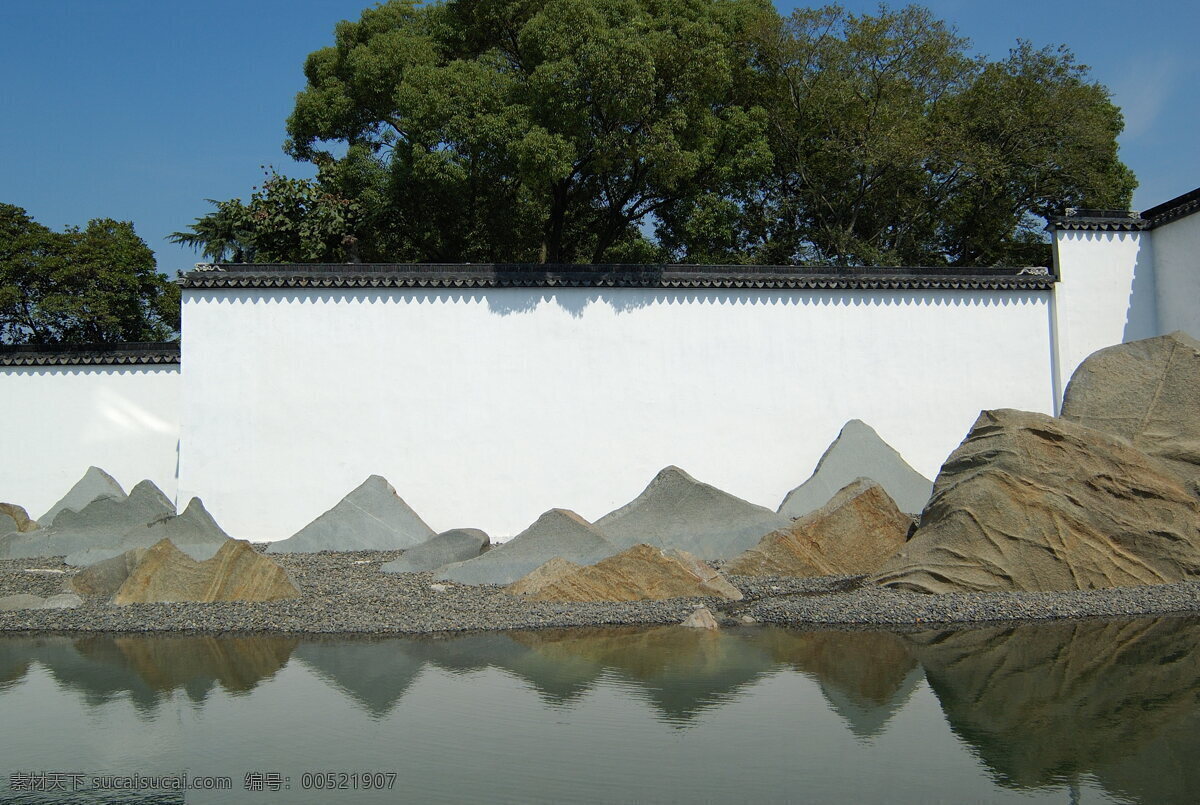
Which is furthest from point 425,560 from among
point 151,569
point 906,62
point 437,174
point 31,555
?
point 906,62

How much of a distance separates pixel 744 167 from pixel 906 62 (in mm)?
3921

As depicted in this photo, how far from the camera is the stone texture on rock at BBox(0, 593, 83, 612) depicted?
7645 millimetres

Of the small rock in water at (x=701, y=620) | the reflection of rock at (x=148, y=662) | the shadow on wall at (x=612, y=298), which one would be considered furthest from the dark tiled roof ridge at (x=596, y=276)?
the small rock in water at (x=701, y=620)

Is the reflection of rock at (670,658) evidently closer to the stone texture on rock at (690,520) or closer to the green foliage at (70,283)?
the stone texture on rock at (690,520)

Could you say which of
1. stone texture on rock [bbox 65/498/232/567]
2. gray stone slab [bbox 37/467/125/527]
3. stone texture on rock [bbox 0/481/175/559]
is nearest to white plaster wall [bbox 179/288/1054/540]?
stone texture on rock [bbox 0/481/175/559]

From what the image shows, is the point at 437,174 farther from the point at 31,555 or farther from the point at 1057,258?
the point at 1057,258

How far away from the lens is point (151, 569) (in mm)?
7730

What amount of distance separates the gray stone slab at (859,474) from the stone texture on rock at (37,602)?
23.6 feet

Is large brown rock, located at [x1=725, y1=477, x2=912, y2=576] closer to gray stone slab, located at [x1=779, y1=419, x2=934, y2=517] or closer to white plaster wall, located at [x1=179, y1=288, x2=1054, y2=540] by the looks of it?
gray stone slab, located at [x1=779, y1=419, x2=934, y2=517]

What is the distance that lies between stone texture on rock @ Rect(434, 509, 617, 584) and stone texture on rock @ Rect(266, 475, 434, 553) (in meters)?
1.89

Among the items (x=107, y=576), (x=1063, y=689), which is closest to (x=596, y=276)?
(x=107, y=576)

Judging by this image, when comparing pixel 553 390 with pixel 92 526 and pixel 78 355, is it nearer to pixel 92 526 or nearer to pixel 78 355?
pixel 92 526

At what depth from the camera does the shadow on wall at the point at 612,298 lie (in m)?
11.9

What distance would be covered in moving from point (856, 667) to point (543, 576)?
291 cm
